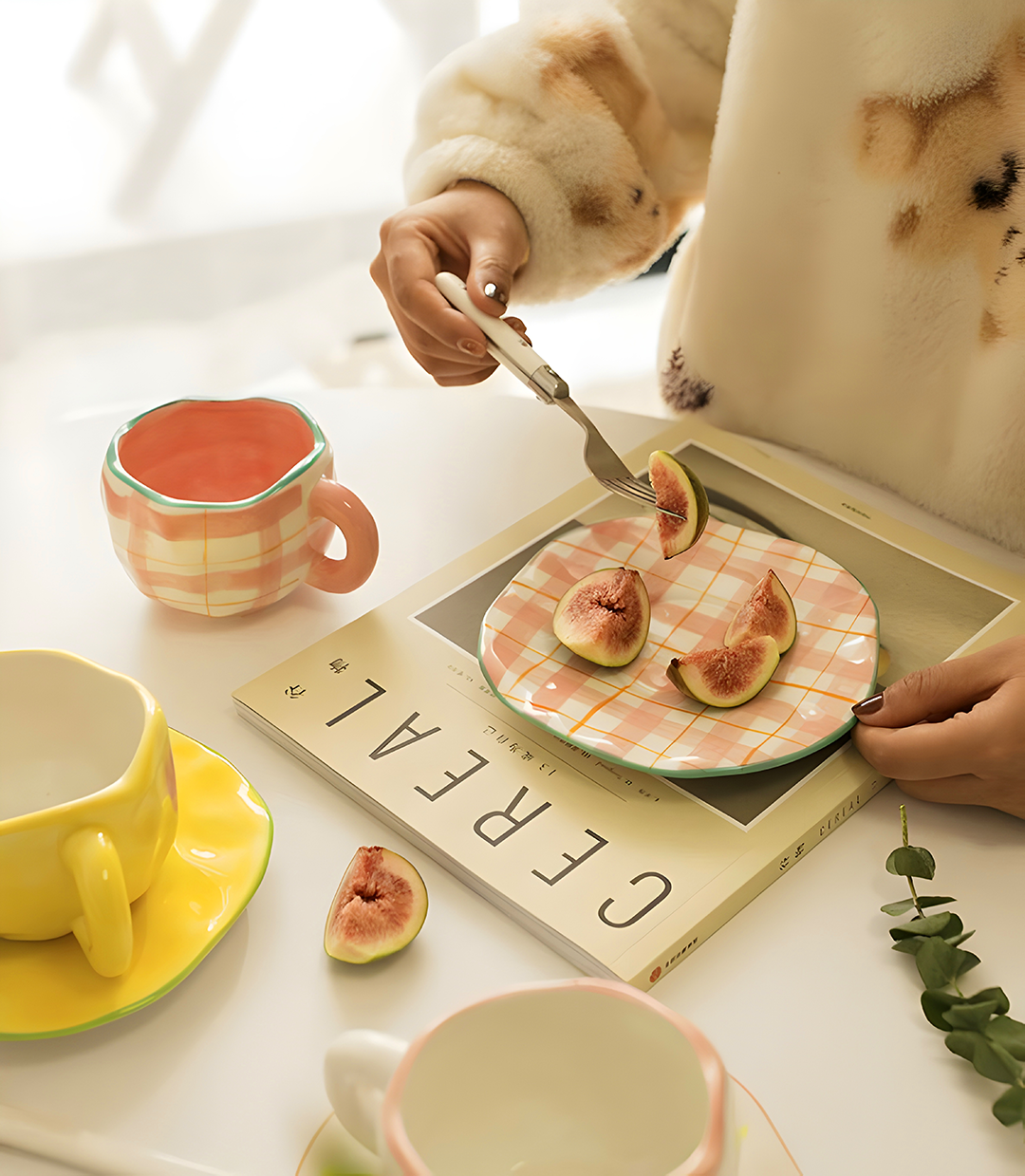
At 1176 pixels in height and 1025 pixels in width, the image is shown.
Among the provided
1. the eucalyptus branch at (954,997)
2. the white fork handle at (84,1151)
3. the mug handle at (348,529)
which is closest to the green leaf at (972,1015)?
the eucalyptus branch at (954,997)

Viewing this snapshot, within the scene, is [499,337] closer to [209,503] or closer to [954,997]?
[209,503]

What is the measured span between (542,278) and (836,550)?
472 mm

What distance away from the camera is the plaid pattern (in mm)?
835

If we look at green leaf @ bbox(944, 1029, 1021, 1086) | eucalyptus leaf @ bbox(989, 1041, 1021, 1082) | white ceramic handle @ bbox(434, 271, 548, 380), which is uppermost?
white ceramic handle @ bbox(434, 271, 548, 380)

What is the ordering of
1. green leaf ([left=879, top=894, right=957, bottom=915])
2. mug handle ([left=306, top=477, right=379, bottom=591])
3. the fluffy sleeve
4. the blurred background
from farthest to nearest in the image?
the blurred background, the fluffy sleeve, mug handle ([left=306, top=477, right=379, bottom=591]), green leaf ([left=879, top=894, right=957, bottom=915])

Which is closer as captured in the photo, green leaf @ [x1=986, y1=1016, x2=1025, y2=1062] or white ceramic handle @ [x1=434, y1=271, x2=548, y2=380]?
green leaf @ [x1=986, y1=1016, x2=1025, y2=1062]

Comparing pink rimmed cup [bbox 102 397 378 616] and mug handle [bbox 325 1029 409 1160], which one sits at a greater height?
mug handle [bbox 325 1029 409 1160]

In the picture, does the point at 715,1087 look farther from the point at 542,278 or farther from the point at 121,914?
the point at 542,278

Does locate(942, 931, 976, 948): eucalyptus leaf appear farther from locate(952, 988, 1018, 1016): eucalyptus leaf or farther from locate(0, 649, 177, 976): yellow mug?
locate(0, 649, 177, 976): yellow mug

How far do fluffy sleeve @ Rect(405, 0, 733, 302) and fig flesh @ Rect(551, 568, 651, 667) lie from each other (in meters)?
0.49

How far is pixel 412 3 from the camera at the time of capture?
217cm

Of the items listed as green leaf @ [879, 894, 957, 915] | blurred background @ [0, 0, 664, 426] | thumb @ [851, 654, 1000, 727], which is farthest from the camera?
blurred background @ [0, 0, 664, 426]

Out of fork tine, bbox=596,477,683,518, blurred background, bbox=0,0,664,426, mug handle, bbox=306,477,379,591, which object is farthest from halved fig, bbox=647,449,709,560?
blurred background, bbox=0,0,664,426

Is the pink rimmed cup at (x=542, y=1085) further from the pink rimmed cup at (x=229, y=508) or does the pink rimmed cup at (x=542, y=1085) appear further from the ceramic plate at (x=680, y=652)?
the pink rimmed cup at (x=229, y=508)
